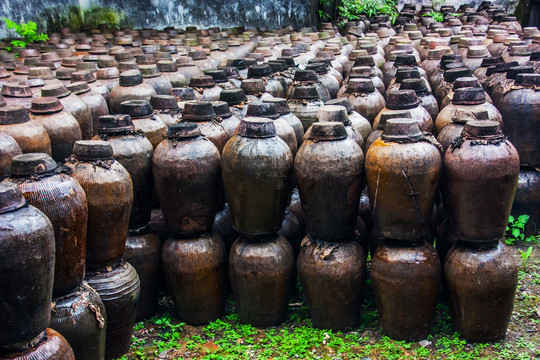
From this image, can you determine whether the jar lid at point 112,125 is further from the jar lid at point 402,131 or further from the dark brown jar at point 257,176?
the jar lid at point 402,131

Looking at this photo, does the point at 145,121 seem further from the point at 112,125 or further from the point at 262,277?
the point at 262,277

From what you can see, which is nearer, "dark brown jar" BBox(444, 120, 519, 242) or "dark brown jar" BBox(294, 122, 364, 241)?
"dark brown jar" BBox(444, 120, 519, 242)

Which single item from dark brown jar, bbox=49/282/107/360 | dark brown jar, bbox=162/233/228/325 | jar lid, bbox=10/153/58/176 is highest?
jar lid, bbox=10/153/58/176

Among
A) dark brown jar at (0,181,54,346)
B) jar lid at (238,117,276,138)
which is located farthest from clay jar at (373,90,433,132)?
dark brown jar at (0,181,54,346)

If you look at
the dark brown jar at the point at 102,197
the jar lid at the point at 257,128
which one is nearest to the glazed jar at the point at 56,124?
the dark brown jar at the point at 102,197

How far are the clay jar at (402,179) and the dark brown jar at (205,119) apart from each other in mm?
1083

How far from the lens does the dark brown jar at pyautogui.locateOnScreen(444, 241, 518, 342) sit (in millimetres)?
3049

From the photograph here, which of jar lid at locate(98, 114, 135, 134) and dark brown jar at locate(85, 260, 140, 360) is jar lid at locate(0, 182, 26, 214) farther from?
jar lid at locate(98, 114, 135, 134)

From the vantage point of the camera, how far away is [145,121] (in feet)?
12.4

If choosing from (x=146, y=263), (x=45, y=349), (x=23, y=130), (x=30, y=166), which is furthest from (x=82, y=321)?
(x=23, y=130)

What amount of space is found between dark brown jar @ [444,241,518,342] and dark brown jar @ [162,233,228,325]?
1312 millimetres

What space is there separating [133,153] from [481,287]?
203cm

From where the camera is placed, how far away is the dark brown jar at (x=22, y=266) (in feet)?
6.62

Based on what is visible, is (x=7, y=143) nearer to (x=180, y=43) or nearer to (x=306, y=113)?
(x=306, y=113)
